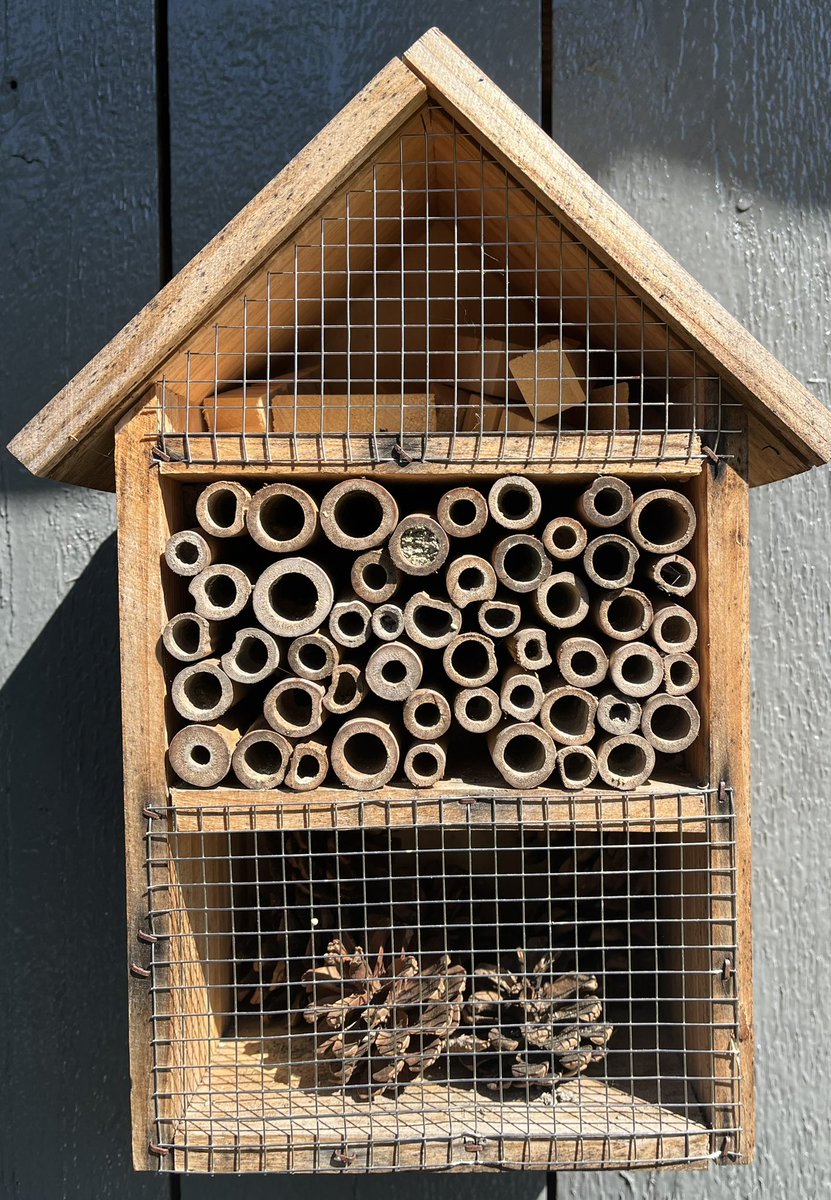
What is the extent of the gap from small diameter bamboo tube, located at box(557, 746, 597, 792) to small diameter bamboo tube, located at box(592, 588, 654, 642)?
0.11 metres

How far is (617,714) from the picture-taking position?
0.89m

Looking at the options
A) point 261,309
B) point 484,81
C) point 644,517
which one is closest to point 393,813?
point 644,517

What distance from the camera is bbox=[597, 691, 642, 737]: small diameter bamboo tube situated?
883 millimetres

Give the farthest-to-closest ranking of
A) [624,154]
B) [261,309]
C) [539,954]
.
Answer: [624,154]
[539,954]
[261,309]

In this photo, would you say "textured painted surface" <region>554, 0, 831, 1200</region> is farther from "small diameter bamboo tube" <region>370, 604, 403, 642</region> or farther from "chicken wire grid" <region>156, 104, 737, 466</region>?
"small diameter bamboo tube" <region>370, 604, 403, 642</region>

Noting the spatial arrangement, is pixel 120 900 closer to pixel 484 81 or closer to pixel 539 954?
pixel 539 954

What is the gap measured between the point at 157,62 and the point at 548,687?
1.00 meters

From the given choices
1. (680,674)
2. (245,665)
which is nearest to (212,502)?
(245,665)

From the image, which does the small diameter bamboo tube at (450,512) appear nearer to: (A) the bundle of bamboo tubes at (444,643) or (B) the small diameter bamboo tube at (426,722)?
(A) the bundle of bamboo tubes at (444,643)

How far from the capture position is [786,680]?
4.20 ft

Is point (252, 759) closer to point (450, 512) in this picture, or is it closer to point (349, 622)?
point (349, 622)

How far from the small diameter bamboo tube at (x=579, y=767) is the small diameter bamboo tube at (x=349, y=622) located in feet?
0.69

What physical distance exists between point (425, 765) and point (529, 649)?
15 cm

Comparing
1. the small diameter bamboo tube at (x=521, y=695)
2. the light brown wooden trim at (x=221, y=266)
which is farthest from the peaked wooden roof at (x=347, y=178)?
the small diameter bamboo tube at (x=521, y=695)
